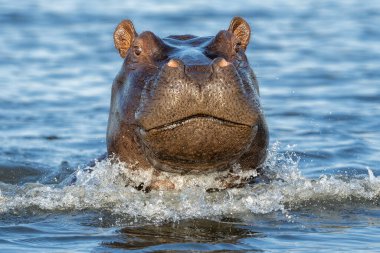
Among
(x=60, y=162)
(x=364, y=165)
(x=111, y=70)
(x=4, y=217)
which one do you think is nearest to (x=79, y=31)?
(x=111, y=70)

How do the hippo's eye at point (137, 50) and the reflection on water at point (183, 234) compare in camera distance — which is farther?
the hippo's eye at point (137, 50)

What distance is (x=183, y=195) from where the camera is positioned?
7648mm

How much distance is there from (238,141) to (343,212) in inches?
48.9

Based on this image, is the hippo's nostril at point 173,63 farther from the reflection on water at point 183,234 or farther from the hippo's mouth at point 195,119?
the reflection on water at point 183,234

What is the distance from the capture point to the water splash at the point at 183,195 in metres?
7.66

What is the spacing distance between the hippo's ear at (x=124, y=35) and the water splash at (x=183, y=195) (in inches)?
36.3

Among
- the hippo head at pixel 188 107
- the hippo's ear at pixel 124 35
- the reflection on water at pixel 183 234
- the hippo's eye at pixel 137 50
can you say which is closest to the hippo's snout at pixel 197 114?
the hippo head at pixel 188 107

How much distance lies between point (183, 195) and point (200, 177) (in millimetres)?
177

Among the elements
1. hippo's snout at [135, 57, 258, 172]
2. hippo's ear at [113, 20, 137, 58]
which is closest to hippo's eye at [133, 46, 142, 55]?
hippo's ear at [113, 20, 137, 58]

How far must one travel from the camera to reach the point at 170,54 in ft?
24.8

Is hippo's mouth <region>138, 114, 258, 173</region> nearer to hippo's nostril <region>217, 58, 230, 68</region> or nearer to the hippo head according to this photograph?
the hippo head

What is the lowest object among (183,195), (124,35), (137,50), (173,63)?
(183,195)

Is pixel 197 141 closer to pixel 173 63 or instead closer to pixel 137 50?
pixel 173 63

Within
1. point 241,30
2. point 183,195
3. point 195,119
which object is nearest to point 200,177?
point 183,195
